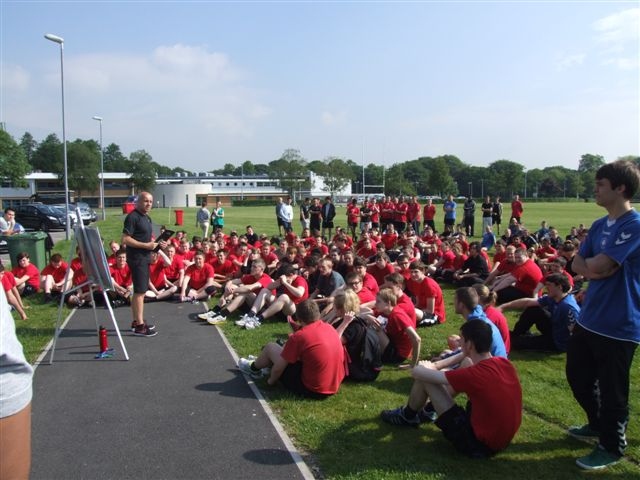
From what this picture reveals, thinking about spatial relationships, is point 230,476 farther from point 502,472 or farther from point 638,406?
point 638,406

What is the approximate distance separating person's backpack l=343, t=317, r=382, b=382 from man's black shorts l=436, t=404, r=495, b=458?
1.75 m

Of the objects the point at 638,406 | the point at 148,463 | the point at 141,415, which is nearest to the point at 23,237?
the point at 141,415

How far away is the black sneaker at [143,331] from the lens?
7.59m

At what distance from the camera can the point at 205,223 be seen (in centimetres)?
2295

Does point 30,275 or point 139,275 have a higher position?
point 139,275

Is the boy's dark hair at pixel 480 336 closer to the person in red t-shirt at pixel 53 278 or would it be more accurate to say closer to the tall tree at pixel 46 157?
the person in red t-shirt at pixel 53 278

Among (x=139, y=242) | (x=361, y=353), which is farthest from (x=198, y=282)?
(x=361, y=353)

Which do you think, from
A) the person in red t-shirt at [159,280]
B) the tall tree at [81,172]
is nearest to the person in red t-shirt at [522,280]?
the person in red t-shirt at [159,280]

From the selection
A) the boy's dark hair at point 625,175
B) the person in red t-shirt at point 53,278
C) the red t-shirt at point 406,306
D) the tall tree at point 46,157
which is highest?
the tall tree at point 46,157

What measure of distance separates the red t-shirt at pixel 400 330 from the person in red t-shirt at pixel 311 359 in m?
1.18

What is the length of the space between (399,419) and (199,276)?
23.5 feet

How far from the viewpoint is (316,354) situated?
5059 millimetres

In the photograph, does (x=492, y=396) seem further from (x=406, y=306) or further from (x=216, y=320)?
(x=216, y=320)

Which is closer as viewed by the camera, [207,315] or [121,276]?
[207,315]
